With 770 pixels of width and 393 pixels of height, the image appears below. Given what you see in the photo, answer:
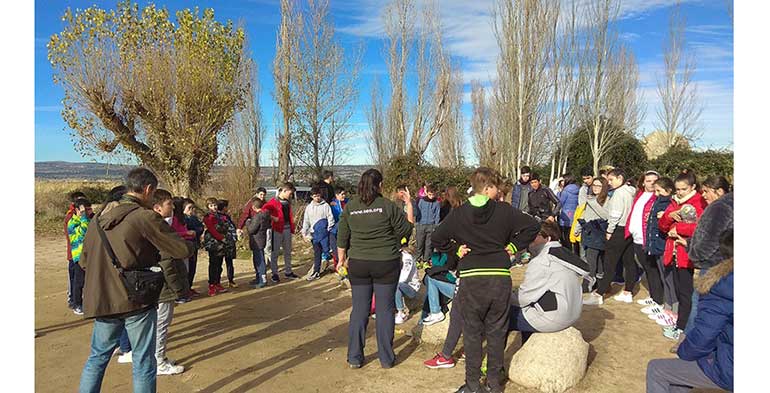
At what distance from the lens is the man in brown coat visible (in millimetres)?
3369

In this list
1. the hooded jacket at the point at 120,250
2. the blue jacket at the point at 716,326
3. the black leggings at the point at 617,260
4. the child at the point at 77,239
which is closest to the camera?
the blue jacket at the point at 716,326

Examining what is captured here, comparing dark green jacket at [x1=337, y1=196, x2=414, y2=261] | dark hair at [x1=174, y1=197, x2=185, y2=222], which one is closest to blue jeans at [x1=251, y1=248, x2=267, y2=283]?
dark hair at [x1=174, y1=197, x2=185, y2=222]

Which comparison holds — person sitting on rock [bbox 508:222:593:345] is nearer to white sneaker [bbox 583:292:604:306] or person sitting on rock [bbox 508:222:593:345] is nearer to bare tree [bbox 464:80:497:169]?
white sneaker [bbox 583:292:604:306]

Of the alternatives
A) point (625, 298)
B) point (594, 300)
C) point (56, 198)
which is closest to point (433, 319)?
point (594, 300)

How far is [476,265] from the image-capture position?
4020mm

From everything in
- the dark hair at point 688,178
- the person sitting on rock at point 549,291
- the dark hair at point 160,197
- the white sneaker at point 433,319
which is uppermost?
the dark hair at point 688,178

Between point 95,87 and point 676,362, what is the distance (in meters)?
14.0

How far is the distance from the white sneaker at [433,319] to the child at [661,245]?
8.64 feet

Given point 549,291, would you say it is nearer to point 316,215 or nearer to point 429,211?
point 429,211

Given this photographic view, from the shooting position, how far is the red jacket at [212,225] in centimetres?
786

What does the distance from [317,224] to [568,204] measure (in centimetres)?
476

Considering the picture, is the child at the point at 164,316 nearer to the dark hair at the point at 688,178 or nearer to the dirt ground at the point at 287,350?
the dirt ground at the point at 287,350

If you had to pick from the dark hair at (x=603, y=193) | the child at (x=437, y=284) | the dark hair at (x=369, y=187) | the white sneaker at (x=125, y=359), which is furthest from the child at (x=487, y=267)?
A: the dark hair at (x=603, y=193)

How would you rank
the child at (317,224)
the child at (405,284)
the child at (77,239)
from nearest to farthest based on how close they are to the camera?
the child at (405,284) → the child at (77,239) → the child at (317,224)
